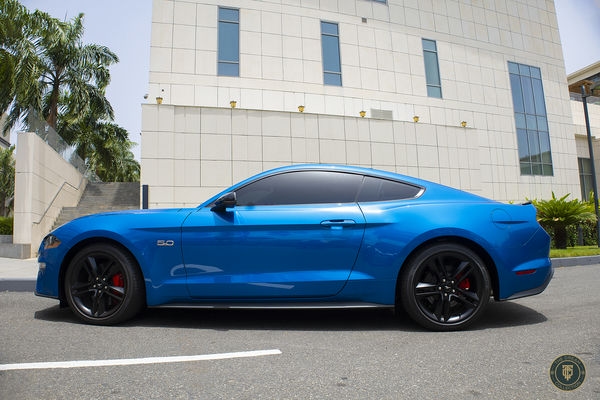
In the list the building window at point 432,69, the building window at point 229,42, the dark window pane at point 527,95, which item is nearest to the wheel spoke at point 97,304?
the building window at point 229,42

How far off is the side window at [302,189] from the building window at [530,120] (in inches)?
852

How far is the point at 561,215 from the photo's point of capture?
12.2 meters

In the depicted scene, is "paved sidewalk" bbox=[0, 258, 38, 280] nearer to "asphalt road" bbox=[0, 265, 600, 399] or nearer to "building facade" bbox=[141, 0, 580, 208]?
"asphalt road" bbox=[0, 265, 600, 399]

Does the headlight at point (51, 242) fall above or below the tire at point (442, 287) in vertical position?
above

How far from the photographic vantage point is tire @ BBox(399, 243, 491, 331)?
3180 mm

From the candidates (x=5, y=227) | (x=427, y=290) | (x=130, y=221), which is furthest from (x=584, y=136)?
(x=5, y=227)

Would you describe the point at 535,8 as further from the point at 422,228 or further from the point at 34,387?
the point at 34,387

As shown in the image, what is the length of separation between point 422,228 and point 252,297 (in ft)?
4.89

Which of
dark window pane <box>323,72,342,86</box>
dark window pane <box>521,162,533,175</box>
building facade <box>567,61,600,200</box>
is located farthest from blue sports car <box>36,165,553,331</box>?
building facade <box>567,61,600,200</box>

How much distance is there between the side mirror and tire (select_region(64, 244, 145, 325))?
33.0 inches

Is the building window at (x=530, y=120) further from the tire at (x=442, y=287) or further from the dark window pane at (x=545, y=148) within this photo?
the tire at (x=442, y=287)

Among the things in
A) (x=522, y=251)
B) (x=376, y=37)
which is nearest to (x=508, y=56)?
(x=376, y=37)

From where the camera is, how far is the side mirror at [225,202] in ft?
10.7

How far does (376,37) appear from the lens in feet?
61.4
